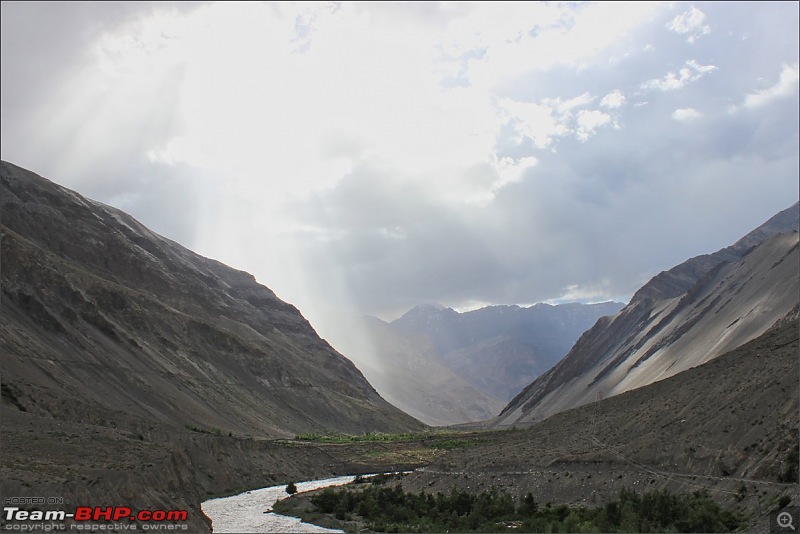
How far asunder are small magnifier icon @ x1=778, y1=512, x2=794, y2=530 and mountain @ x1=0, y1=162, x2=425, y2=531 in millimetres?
29176

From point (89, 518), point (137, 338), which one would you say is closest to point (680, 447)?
point (89, 518)

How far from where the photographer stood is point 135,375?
9906 cm

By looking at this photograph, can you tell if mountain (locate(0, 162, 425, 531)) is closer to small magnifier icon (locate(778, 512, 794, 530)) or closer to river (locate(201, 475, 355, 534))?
river (locate(201, 475, 355, 534))

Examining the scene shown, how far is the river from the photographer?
46000 millimetres

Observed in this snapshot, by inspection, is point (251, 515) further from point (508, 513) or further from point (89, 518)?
point (89, 518)

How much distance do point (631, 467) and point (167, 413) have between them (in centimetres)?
6664

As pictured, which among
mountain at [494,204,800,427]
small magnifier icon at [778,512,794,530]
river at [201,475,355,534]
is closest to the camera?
small magnifier icon at [778,512,794,530]

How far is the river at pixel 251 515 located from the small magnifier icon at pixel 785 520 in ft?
89.1

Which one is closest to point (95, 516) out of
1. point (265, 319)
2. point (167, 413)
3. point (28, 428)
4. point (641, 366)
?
point (28, 428)

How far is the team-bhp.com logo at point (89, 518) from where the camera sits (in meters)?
27.1

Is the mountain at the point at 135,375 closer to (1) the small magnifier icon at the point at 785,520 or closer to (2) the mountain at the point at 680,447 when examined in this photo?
(2) the mountain at the point at 680,447

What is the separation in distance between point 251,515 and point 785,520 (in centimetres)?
3604

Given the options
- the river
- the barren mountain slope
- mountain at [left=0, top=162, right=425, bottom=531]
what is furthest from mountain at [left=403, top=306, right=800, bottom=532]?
→ the barren mountain slope

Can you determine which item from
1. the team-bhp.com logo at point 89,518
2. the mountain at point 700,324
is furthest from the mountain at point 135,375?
the mountain at point 700,324
